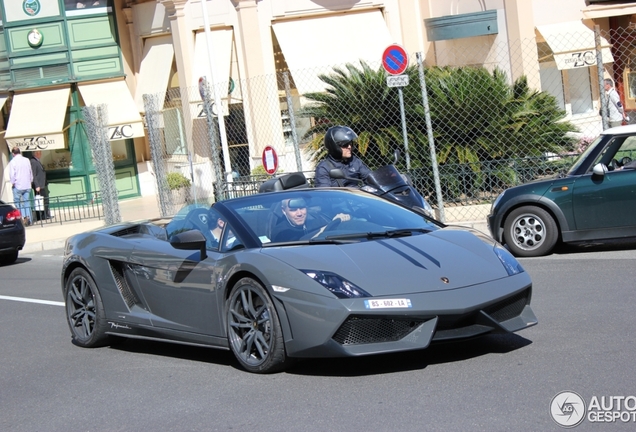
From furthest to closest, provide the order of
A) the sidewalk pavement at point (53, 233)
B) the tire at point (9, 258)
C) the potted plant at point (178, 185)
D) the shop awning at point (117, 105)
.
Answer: the shop awning at point (117, 105) → the potted plant at point (178, 185) → the sidewalk pavement at point (53, 233) → the tire at point (9, 258)

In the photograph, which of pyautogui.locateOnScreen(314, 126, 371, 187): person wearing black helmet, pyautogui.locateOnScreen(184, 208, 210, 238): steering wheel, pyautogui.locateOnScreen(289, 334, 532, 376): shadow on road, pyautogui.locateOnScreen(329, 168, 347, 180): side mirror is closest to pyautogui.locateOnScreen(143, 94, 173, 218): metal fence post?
pyautogui.locateOnScreen(314, 126, 371, 187): person wearing black helmet

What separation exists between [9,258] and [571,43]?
1419 cm

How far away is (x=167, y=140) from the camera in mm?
27344

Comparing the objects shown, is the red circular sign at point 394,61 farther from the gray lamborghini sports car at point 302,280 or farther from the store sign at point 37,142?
the store sign at point 37,142

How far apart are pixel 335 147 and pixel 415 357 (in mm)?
4241

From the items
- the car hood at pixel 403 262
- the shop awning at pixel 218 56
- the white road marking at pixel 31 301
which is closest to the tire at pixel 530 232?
the car hood at pixel 403 262

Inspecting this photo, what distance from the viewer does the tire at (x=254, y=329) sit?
610cm

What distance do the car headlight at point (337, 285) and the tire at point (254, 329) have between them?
1.26 feet

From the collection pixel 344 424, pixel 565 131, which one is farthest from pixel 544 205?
pixel 344 424

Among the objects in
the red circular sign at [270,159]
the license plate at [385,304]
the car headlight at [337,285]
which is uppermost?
the red circular sign at [270,159]

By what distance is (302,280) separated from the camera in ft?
19.5

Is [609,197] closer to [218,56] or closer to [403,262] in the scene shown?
[403,262]

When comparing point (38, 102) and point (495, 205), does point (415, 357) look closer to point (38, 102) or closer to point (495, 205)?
point (495, 205)

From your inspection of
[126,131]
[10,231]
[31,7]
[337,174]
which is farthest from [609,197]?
[31,7]
